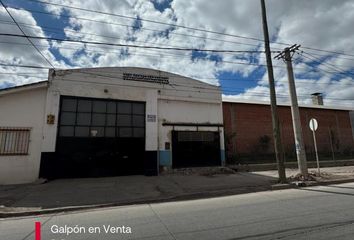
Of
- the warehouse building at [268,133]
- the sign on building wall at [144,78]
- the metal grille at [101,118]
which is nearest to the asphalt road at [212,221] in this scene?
the metal grille at [101,118]

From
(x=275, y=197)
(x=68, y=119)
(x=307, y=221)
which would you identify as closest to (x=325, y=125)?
(x=275, y=197)

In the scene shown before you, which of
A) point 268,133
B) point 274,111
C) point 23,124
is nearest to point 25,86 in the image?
point 23,124

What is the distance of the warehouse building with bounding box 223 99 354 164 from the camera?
1973cm

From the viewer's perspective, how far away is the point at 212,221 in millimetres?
5449

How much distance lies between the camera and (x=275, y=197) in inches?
319

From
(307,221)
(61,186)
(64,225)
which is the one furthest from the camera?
(61,186)

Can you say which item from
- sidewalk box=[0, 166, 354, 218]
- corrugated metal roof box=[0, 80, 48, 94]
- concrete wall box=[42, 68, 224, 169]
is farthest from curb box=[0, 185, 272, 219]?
corrugated metal roof box=[0, 80, 48, 94]

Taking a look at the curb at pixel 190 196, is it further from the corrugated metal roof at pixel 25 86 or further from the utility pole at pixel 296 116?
the corrugated metal roof at pixel 25 86

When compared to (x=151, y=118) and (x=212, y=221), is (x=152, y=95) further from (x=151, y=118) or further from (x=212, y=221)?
(x=212, y=221)

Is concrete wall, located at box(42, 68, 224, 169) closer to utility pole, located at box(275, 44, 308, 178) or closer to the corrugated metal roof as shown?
the corrugated metal roof

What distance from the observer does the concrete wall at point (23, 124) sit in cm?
1135

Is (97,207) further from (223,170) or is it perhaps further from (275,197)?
(223,170)

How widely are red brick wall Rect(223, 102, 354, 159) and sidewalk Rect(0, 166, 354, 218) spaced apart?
28.9ft

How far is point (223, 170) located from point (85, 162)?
8.43 m
